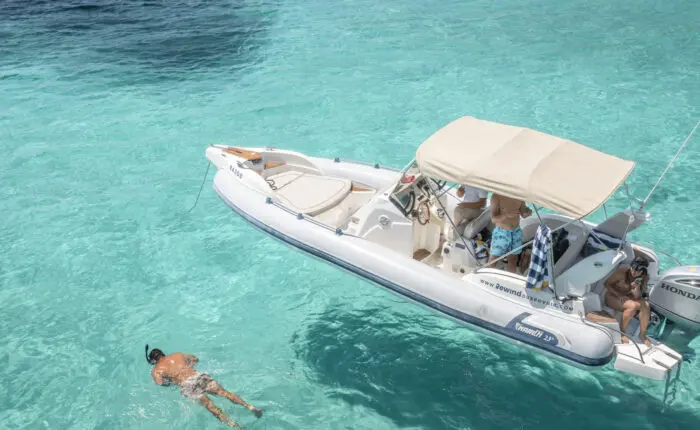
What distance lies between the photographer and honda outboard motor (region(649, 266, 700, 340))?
6492 mm

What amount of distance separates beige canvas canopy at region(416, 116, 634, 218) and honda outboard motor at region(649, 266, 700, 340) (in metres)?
1.17

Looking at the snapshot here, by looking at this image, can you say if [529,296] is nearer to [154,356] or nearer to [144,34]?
[154,356]

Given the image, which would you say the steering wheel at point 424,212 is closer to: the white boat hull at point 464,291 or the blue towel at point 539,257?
the white boat hull at point 464,291

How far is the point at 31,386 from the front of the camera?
27.2 feet

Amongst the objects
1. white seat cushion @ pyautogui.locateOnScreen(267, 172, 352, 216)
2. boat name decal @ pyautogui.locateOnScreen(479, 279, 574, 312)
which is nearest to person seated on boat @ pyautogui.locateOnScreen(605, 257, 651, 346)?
boat name decal @ pyautogui.locateOnScreen(479, 279, 574, 312)

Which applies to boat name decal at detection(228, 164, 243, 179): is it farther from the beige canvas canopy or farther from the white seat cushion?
the beige canvas canopy

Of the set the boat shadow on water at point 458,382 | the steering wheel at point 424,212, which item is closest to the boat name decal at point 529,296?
the steering wheel at point 424,212

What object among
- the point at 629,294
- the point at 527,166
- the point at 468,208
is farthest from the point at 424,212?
the point at 629,294

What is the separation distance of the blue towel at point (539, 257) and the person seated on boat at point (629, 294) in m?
0.84

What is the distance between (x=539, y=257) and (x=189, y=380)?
4.52 m

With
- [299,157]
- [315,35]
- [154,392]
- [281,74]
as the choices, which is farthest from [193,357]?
[315,35]

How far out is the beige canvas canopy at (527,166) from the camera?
642cm

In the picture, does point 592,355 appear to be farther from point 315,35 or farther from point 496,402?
point 315,35

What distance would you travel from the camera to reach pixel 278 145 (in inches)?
558
